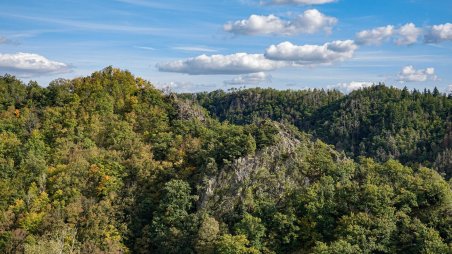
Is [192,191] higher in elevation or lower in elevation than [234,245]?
higher

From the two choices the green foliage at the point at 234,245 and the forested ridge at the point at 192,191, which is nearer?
the green foliage at the point at 234,245

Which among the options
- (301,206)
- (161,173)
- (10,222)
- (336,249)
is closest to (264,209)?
(301,206)

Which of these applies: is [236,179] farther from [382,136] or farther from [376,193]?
[382,136]

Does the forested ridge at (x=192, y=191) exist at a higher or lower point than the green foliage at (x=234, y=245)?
higher

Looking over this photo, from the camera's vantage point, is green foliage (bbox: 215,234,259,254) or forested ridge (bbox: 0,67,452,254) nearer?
green foliage (bbox: 215,234,259,254)

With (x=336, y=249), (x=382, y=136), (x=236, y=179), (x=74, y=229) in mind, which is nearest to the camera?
(x=336, y=249)

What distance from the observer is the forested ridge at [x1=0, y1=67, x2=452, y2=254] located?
5788 centimetres

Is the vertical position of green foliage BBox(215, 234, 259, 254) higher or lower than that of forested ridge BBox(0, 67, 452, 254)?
lower

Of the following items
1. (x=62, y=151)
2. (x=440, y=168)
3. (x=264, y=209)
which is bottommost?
(x=440, y=168)

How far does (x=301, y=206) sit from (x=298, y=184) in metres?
6.31

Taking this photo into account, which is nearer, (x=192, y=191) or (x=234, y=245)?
(x=234, y=245)

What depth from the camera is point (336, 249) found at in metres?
51.2

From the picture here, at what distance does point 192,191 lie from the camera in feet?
228

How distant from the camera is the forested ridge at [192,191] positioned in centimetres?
5788
